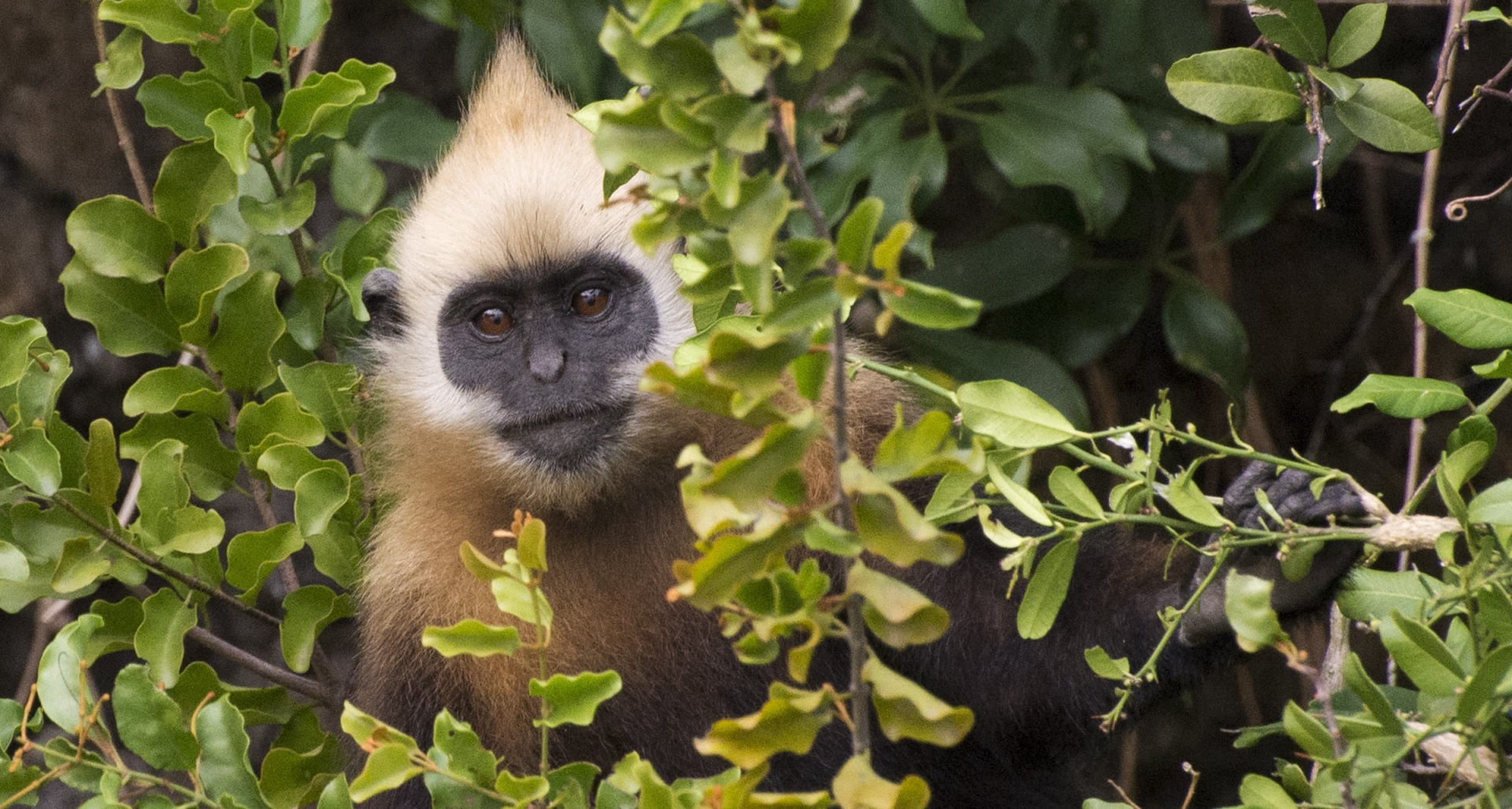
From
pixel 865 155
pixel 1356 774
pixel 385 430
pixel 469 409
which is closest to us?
pixel 1356 774

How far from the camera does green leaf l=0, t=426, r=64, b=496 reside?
68.3 inches

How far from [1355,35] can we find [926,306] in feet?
2.59

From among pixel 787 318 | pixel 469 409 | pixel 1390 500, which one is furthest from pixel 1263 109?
pixel 1390 500

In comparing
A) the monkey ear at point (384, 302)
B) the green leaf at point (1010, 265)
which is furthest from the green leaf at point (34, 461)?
the green leaf at point (1010, 265)

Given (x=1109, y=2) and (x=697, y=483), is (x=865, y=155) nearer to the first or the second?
(x=1109, y=2)

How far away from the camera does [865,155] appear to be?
2764 millimetres

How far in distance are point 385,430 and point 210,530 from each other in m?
0.59

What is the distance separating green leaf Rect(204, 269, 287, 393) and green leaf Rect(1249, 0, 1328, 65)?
1.40 meters

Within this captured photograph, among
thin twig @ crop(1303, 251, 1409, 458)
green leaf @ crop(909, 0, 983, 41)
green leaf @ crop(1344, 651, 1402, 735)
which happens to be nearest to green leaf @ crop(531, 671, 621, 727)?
green leaf @ crop(1344, 651, 1402, 735)

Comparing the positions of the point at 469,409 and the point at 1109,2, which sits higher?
the point at 1109,2

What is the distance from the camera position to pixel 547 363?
6.91 feet

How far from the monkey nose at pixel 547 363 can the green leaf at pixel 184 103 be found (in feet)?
1.85

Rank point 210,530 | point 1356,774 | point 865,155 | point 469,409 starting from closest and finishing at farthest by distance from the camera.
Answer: point 1356,774 → point 210,530 → point 469,409 → point 865,155

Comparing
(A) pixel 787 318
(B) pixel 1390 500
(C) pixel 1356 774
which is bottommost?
(B) pixel 1390 500
